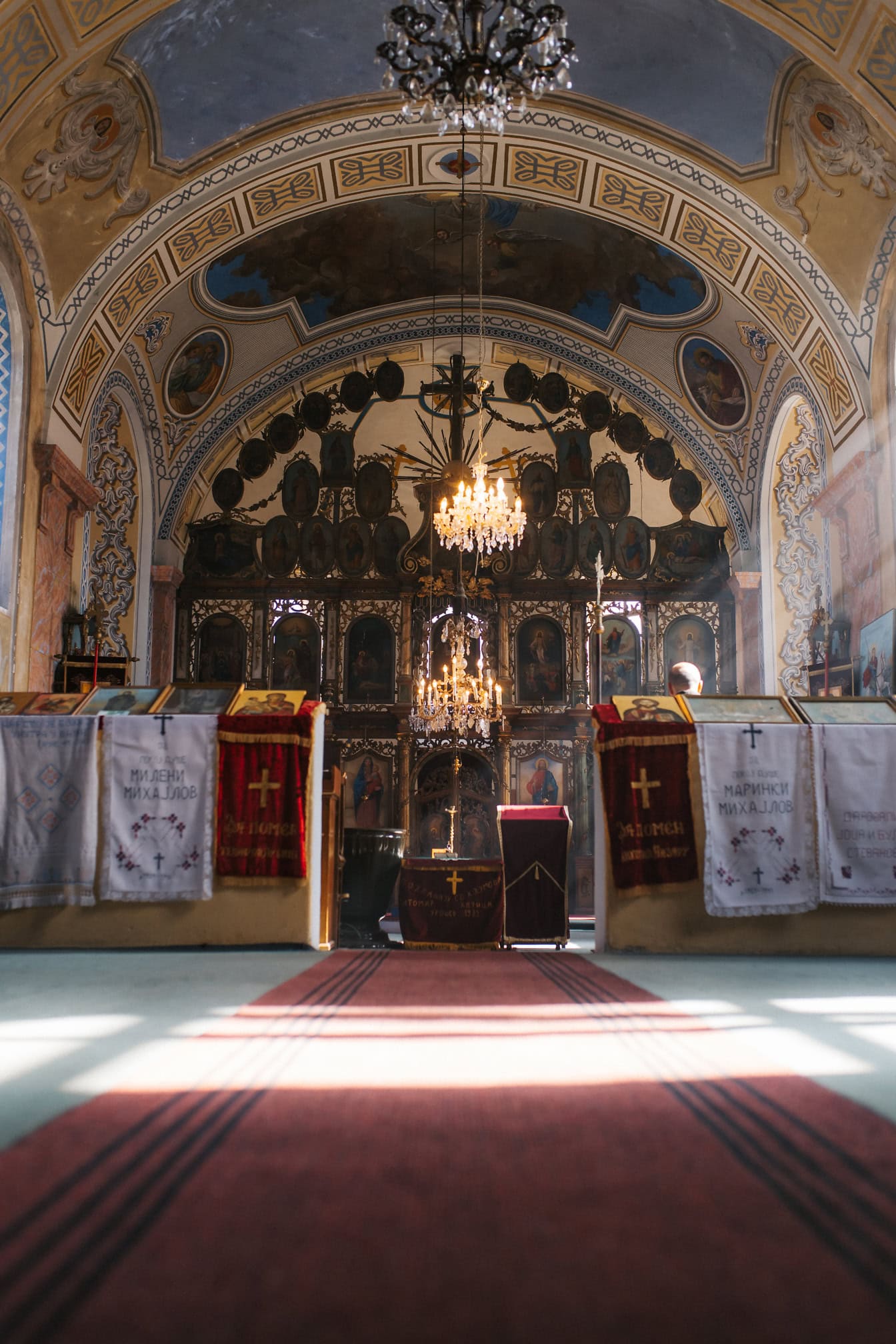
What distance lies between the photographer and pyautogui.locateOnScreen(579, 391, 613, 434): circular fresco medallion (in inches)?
653

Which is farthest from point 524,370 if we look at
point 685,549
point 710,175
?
point 710,175

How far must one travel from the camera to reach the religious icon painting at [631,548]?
16.4 metres

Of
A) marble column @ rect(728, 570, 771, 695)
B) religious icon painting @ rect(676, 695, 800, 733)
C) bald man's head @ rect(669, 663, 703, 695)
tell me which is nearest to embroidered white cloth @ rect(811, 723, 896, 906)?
religious icon painting @ rect(676, 695, 800, 733)

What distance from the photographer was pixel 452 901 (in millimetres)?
9617

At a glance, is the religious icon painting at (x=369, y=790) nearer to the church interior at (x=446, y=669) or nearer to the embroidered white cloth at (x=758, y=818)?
the church interior at (x=446, y=669)

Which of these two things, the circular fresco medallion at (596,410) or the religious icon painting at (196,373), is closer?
the religious icon painting at (196,373)

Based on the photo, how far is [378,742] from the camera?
625 inches

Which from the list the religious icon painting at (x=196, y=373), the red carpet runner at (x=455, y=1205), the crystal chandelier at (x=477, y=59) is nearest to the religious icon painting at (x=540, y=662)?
the religious icon painting at (x=196, y=373)

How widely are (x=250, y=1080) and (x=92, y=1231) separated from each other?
876 mm

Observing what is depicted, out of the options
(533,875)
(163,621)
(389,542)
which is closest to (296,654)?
(163,621)

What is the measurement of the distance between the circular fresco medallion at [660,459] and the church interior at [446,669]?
7 centimetres

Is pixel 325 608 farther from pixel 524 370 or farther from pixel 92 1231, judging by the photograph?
pixel 92 1231

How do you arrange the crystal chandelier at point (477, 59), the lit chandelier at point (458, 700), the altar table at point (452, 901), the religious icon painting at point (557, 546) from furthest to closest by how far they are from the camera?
the religious icon painting at point (557, 546) < the lit chandelier at point (458, 700) < the altar table at point (452, 901) < the crystal chandelier at point (477, 59)

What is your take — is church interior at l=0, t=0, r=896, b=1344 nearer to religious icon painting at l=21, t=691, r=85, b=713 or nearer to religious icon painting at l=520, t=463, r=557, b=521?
religious icon painting at l=21, t=691, r=85, b=713
